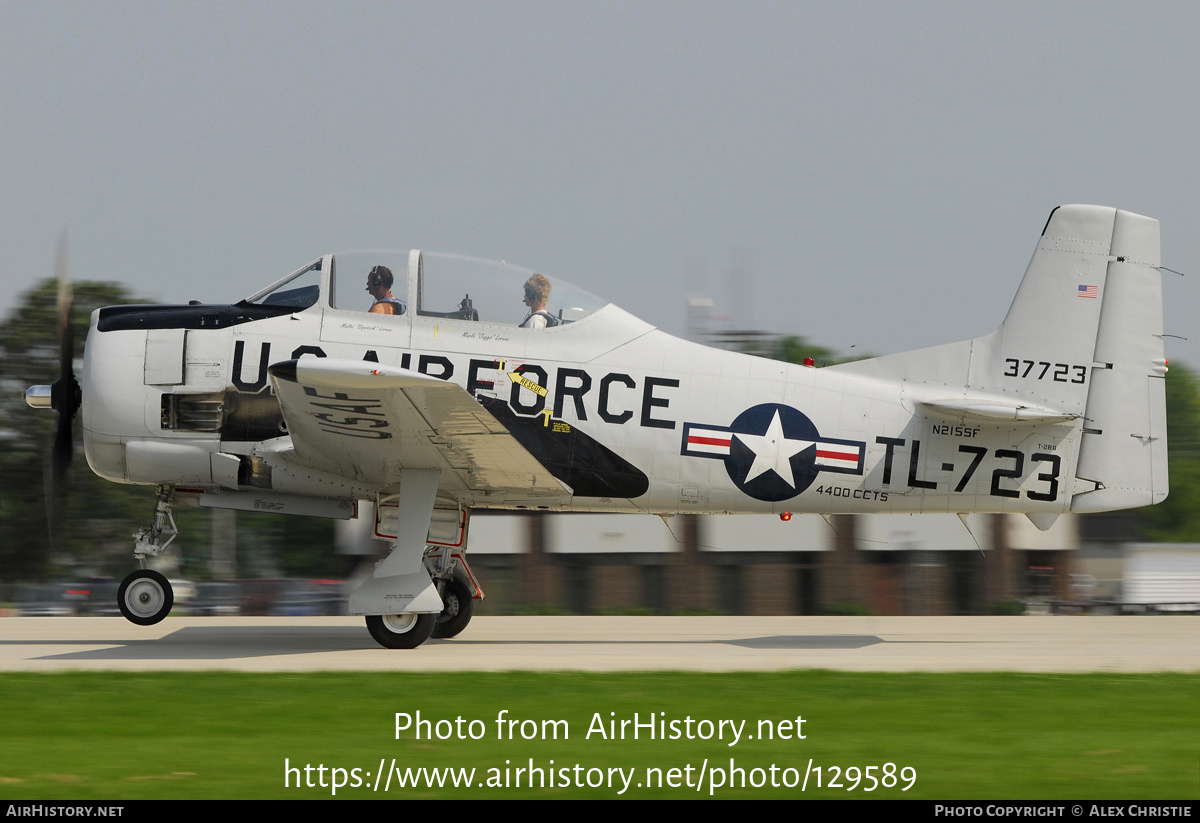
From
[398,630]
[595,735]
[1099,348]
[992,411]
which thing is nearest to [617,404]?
[398,630]

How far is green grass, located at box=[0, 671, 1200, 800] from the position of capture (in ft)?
17.8

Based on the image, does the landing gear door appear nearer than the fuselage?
No

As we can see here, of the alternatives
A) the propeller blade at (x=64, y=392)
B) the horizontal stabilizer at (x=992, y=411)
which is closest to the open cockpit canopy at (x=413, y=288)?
the propeller blade at (x=64, y=392)

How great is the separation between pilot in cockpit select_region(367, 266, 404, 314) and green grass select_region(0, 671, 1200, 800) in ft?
11.0

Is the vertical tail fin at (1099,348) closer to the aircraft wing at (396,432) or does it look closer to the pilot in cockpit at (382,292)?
the aircraft wing at (396,432)

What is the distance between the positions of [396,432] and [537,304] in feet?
6.06

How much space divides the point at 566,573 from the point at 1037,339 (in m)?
20.2

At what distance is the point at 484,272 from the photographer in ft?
34.0

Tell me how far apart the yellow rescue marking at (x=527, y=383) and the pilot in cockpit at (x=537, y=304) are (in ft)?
1.53

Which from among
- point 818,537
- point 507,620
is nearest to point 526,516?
point 818,537

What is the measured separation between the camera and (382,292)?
404 inches

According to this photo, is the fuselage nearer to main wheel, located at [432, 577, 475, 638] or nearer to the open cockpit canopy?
the open cockpit canopy

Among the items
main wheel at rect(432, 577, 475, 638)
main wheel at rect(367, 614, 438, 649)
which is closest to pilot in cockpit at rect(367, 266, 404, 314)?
main wheel at rect(367, 614, 438, 649)

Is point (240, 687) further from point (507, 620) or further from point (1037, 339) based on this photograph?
point (1037, 339)
